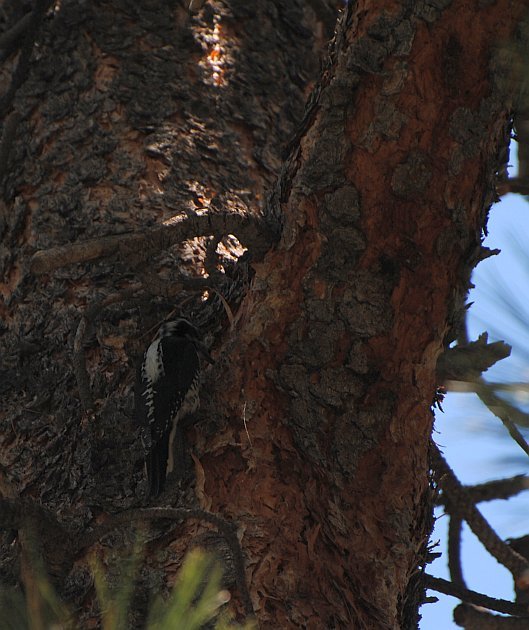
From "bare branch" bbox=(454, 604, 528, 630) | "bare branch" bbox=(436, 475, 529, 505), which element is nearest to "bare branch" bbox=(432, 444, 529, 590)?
"bare branch" bbox=(436, 475, 529, 505)

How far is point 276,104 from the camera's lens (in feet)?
11.4

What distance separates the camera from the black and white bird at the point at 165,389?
7.32ft

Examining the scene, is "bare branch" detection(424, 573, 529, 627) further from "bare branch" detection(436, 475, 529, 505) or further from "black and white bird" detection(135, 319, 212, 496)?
"black and white bird" detection(135, 319, 212, 496)

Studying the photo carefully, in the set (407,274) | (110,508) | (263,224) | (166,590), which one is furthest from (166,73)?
(166,590)

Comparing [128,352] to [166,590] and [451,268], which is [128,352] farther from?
[451,268]

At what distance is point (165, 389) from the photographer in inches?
108

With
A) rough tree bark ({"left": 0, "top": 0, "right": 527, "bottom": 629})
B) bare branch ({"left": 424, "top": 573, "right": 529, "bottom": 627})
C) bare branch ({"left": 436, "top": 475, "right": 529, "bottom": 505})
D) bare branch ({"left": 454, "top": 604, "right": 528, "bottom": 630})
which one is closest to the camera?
rough tree bark ({"left": 0, "top": 0, "right": 527, "bottom": 629})

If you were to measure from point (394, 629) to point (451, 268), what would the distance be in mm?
877

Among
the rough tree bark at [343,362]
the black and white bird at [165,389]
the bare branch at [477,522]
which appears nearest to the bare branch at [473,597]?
the bare branch at [477,522]

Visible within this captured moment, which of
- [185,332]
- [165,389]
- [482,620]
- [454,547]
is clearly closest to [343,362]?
[185,332]

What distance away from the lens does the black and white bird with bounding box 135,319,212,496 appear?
2.23m

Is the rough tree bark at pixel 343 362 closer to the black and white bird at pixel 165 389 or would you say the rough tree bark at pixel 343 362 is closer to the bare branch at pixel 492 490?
the black and white bird at pixel 165 389

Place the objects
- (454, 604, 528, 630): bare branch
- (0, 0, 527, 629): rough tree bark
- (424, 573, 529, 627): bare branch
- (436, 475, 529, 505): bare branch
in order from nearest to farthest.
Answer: (0, 0, 527, 629): rough tree bark → (454, 604, 528, 630): bare branch → (424, 573, 529, 627): bare branch → (436, 475, 529, 505): bare branch

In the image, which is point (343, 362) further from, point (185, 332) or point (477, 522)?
point (477, 522)
